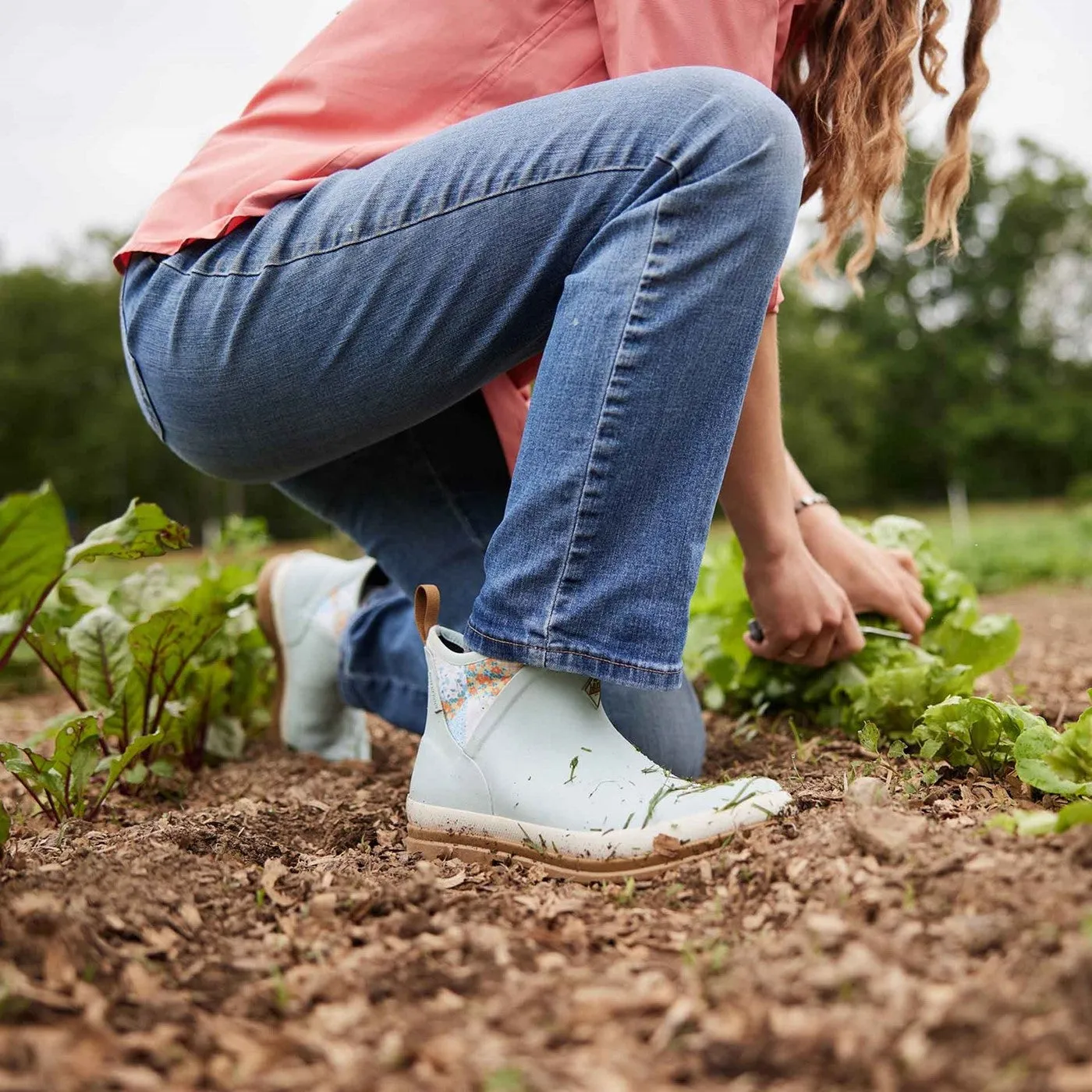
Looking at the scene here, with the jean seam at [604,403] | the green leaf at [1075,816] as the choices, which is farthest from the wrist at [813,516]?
the green leaf at [1075,816]

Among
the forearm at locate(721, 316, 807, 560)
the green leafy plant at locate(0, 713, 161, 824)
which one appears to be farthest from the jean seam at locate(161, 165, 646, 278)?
the green leafy plant at locate(0, 713, 161, 824)

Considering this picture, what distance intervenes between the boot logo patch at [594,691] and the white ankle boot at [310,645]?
1047 millimetres

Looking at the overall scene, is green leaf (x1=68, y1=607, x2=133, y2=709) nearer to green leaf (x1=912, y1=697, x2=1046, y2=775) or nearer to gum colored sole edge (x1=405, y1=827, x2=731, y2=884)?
gum colored sole edge (x1=405, y1=827, x2=731, y2=884)

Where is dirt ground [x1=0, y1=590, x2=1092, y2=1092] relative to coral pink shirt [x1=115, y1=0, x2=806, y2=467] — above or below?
below

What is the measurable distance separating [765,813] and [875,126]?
120cm

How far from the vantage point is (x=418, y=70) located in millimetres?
1554

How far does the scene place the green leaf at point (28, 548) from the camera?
69.1 inches

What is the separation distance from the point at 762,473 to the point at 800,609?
304 millimetres

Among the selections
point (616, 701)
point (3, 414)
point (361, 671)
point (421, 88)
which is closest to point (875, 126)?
point (421, 88)

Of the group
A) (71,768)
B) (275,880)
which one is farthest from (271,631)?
(275,880)

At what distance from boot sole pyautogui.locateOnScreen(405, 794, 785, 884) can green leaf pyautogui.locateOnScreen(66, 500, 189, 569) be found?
0.61m

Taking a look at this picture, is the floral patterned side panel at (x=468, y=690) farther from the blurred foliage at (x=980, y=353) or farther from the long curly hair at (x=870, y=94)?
the blurred foliage at (x=980, y=353)

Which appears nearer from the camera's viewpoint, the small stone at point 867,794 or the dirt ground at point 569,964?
the dirt ground at point 569,964

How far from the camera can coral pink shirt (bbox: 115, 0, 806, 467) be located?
1492 mm
